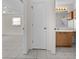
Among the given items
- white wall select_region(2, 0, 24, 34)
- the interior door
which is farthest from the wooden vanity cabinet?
white wall select_region(2, 0, 24, 34)

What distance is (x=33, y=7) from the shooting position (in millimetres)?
7641

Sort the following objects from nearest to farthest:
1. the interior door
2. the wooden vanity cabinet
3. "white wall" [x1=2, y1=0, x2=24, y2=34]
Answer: "white wall" [x1=2, y1=0, x2=24, y2=34] < the interior door < the wooden vanity cabinet

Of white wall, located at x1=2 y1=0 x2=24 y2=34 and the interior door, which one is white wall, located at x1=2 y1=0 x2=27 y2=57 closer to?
white wall, located at x1=2 y1=0 x2=24 y2=34

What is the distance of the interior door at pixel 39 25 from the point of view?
24.8ft

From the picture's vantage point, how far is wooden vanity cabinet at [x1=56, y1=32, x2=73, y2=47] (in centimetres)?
804

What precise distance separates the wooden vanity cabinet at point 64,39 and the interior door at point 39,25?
933 mm

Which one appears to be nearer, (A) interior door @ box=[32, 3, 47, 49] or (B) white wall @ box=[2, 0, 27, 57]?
(B) white wall @ box=[2, 0, 27, 57]

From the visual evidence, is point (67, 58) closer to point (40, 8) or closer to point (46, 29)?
point (46, 29)

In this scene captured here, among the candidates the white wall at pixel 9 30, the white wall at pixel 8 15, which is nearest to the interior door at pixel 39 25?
the white wall at pixel 9 30

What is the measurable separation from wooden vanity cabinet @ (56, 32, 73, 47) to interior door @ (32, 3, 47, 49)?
36.7 inches

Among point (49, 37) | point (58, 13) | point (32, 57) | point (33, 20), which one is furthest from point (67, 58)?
point (58, 13)

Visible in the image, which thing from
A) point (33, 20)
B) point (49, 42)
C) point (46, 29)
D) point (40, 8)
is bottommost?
point (49, 42)

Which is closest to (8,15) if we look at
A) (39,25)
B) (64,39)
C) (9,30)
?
(9,30)

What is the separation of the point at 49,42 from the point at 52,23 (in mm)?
986
